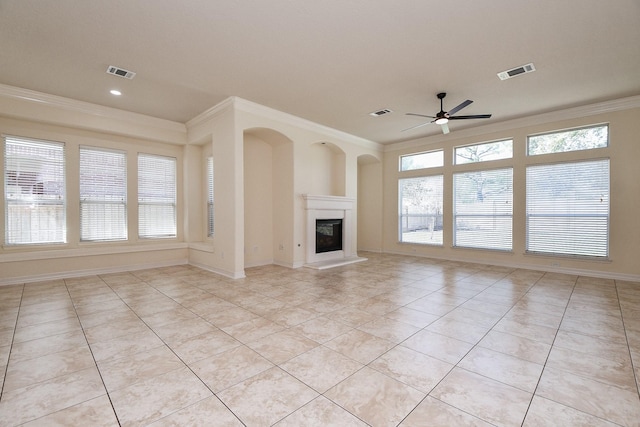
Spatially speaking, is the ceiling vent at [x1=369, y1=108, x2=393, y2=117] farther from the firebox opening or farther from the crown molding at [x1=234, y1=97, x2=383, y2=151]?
the firebox opening

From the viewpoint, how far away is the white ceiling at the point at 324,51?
2721 millimetres

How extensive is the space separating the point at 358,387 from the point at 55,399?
191 centimetres

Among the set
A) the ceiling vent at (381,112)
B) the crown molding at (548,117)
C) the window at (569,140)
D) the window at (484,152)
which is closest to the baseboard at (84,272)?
the ceiling vent at (381,112)

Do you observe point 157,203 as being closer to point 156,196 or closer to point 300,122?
point 156,196

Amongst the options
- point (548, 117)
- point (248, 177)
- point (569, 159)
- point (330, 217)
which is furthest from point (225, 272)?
point (548, 117)

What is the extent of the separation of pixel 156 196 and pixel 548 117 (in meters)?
8.16

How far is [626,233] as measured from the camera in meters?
4.88

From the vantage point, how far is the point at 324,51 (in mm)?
3420

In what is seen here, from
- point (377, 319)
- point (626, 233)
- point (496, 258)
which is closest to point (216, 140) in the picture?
point (377, 319)

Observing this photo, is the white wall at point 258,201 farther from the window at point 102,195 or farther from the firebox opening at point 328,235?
the window at point 102,195

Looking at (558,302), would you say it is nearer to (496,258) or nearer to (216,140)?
(496,258)

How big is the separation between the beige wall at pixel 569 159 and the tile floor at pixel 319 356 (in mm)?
972

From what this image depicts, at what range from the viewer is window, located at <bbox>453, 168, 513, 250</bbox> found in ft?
20.1

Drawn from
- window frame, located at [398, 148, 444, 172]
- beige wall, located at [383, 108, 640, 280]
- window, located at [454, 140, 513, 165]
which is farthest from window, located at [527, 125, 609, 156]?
window frame, located at [398, 148, 444, 172]
